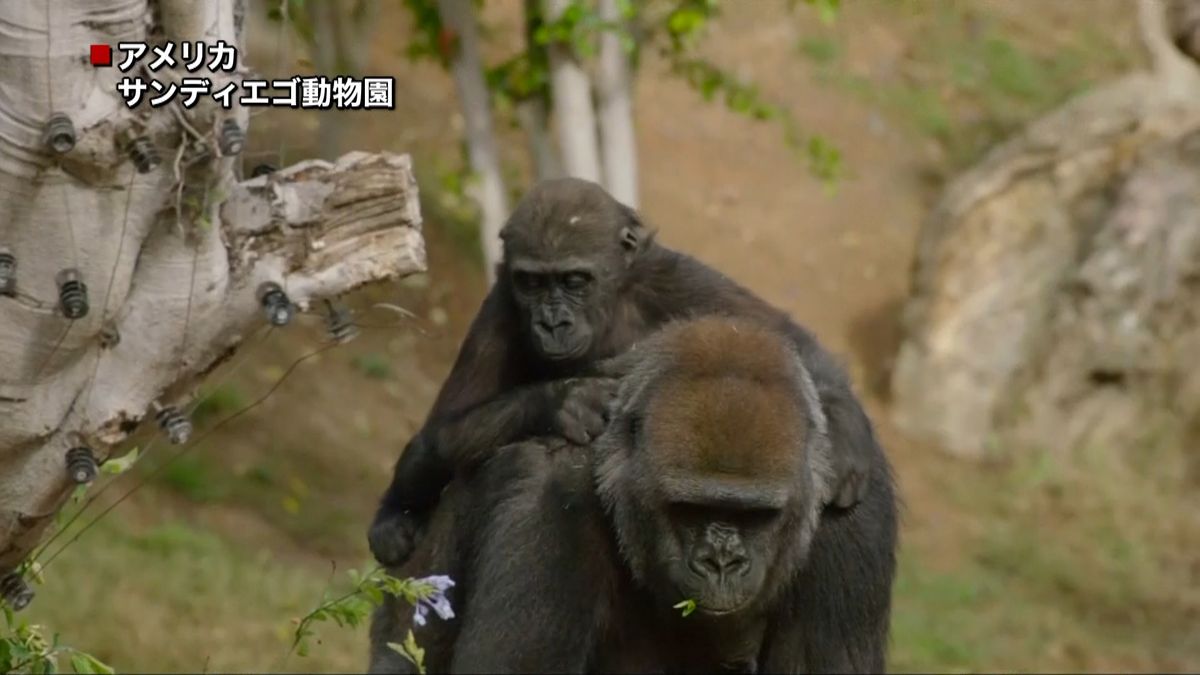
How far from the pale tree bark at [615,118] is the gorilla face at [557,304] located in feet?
11.2

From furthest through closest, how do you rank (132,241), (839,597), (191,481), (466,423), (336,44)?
(336,44), (191,481), (466,423), (839,597), (132,241)

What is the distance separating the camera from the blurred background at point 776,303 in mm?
7801

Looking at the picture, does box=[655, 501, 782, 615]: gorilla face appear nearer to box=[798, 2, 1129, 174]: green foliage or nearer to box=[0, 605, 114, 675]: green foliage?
box=[0, 605, 114, 675]: green foliage

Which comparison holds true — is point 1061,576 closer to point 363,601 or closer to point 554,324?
point 554,324

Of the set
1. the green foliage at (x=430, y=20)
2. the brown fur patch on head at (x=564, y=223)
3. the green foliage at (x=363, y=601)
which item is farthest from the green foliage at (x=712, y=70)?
the green foliage at (x=363, y=601)

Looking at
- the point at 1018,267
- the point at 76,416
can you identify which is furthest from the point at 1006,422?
the point at 76,416

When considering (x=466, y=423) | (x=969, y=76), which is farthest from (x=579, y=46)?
(x=969, y=76)

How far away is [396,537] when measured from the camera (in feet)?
17.2

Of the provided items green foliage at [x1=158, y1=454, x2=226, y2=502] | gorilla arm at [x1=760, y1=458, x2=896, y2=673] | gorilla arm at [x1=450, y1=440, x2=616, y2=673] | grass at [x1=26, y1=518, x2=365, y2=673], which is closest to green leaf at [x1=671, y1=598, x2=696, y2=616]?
gorilla arm at [x1=450, y1=440, x2=616, y2=673]

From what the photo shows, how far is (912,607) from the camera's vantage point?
8781mm

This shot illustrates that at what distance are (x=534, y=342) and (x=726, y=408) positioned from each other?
1.56 meters

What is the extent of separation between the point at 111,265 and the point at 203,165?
0.91 ft

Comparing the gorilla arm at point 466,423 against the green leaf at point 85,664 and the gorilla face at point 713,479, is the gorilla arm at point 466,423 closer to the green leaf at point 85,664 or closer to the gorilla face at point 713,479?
the gorilla face at point 713,479

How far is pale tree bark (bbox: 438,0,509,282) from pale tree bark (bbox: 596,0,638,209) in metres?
0.62
